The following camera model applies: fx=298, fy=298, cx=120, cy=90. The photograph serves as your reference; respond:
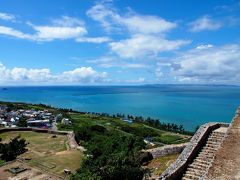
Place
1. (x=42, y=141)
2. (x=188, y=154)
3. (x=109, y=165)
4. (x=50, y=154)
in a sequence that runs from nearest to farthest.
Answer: (x=109, y=165)
(x=188, y=154)
(x=50, y=154)
(x=42, y=141)

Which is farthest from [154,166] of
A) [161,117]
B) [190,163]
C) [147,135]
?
[161,117]

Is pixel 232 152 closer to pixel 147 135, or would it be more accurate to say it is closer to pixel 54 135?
pixel 54 135

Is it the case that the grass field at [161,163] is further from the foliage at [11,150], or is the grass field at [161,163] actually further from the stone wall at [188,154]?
the foliage at [11,150]

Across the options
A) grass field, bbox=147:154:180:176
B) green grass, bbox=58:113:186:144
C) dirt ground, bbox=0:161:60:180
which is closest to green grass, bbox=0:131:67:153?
dirt ground, bbox=0:161:60:180

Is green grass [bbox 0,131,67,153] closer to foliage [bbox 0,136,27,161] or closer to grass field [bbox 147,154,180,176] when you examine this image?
foliage [bbox 0,136,27,161]

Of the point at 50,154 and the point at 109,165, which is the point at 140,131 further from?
the point at 109,165

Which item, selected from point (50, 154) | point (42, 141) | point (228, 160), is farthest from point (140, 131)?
point (228, 160)
